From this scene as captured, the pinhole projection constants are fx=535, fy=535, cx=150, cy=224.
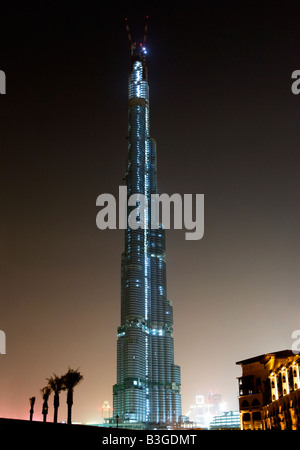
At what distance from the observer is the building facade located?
106m

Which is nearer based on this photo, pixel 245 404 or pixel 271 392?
pixel 271 392

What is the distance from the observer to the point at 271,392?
127875 mm

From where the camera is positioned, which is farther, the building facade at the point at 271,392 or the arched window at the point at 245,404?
the arched window at the point at 245,404

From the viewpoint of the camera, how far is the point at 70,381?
82188 mm

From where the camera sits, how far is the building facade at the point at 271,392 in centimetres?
10619

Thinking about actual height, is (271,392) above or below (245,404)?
above

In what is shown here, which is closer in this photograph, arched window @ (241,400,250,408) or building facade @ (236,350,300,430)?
building facade @ (236,350,300,430)
